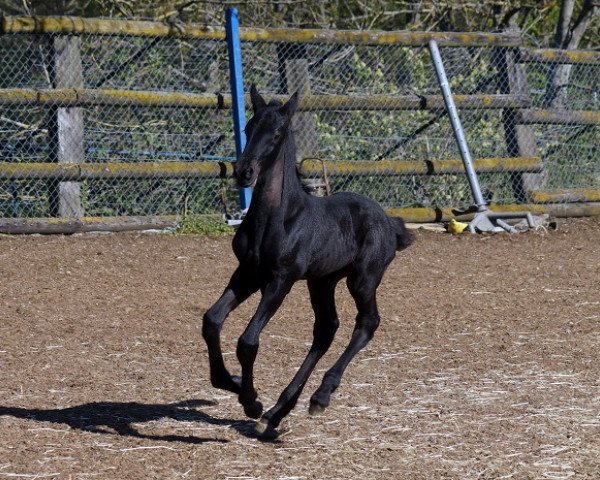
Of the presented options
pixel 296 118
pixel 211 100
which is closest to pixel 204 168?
pixel 211 100

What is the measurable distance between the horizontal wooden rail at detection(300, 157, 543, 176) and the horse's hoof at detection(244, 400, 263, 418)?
6531 mm

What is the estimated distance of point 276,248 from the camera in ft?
17.4

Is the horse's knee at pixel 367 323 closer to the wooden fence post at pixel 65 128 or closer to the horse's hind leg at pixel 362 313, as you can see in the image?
the horse's hind leg at pixel 362 313

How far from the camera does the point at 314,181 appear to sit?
11414 mm

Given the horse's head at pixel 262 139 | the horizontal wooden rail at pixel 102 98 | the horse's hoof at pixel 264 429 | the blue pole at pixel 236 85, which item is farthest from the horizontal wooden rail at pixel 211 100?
the horse's hoof at pixel 264 429

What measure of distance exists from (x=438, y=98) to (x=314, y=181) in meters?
2.11

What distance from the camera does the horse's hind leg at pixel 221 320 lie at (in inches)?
208

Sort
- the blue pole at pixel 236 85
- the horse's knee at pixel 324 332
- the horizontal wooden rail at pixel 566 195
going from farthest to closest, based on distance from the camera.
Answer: the horizontal wooden rail at pixel 566 195 → the blue pole at pixel 236 85 → the horse's knee at pixel 324 332

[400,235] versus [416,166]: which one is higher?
[400,235]

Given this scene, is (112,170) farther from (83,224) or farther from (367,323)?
(367,323)

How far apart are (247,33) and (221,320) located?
6.96 metres

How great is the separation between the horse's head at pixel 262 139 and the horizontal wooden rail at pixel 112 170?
5.94 meters

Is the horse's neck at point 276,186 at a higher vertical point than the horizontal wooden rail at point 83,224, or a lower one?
higher

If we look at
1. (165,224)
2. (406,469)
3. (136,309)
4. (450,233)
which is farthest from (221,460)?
(450,233)
